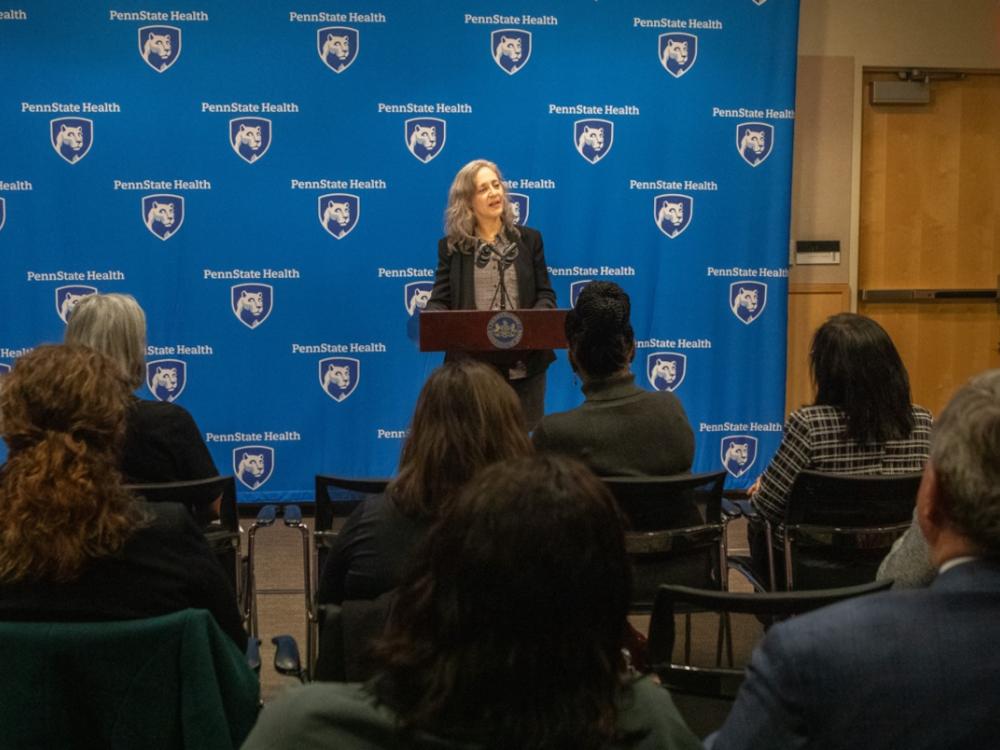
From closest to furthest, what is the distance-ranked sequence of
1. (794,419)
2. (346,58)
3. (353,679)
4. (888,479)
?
(353,679), (888,479), (794,419), (346,58)

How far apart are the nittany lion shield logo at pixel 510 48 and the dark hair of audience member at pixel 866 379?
10.8 ft

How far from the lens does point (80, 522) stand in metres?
1.90

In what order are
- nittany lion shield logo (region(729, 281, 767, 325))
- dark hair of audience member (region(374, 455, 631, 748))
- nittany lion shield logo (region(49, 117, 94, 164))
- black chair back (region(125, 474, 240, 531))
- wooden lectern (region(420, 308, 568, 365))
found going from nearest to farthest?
dark hair of audience member (region(374, 455, 631, 748)) → black chair back (region(125, 474, 240, 531)) → wooden lectern (region(420, 308, 568, 365)) → nittany lion shield logo (region(49, 117, 94, 164)) → nittany lion shield logo (region(729, 281, 767, 325))

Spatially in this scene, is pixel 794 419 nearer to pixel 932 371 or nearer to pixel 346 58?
pixel 346 58

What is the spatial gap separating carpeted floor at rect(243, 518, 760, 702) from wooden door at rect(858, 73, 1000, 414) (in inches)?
72.7

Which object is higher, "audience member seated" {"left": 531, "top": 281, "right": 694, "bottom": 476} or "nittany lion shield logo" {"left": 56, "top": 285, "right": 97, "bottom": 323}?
"nittany lion shield logo" {"left": 56, "top": 285, "right": 97, "bottom": 323}

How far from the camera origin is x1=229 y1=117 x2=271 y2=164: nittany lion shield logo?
588cm

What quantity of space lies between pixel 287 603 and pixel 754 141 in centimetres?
356

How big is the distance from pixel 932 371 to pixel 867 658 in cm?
609

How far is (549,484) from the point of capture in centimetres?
121

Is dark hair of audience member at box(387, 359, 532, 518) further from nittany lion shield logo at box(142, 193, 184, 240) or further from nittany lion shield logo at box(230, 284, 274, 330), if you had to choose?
nittany lion shield logo at box(142, 193, 184, 240)

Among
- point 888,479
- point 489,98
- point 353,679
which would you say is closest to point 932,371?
point 489,98

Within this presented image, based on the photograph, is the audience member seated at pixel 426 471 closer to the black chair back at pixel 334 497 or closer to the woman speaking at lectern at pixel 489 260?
the black chair back at pixel 334 497

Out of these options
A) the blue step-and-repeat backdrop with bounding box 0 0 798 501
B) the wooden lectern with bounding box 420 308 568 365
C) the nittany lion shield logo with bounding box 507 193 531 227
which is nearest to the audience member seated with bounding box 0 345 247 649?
the wooden lectern with bounding box 420 308 568 365
